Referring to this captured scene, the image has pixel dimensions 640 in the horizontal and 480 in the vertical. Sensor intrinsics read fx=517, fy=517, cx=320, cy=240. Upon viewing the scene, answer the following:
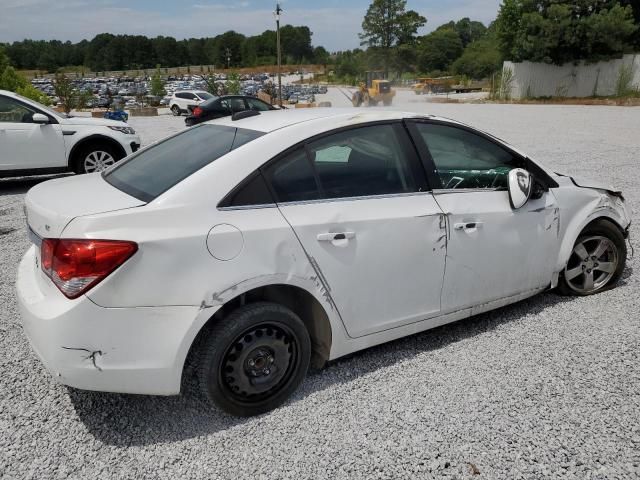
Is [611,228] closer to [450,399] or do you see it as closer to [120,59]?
[450,399]

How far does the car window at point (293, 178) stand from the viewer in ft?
8.36

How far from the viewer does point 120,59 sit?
163 metres

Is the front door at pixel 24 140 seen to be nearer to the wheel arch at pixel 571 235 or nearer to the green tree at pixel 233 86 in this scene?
the wheel arch at pixel 571 235

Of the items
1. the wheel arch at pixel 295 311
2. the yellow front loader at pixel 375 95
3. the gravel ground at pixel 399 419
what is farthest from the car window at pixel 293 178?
the yellow front loader at pixel 375 95

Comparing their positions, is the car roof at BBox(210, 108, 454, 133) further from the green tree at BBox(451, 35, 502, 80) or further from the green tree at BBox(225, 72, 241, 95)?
the green tree at BBox(451, 35, 502, 80)

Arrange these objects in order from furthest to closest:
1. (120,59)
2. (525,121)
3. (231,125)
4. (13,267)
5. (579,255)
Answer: (120,59)
(525,121)
(13,267)
(579,255)
(231,125)

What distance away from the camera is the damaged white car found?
86.2 inches

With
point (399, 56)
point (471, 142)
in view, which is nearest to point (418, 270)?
point (471, 142)

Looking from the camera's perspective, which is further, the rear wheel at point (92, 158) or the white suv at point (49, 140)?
the rear wheel at point (92, 158)

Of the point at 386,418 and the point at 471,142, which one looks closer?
the point at 386,418

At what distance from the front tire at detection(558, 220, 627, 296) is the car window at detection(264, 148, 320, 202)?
2.22 m

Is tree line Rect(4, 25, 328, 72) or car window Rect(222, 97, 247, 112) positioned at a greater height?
tree line Rect(4, 25, 328, 72)

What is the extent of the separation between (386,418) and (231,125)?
1.84 m

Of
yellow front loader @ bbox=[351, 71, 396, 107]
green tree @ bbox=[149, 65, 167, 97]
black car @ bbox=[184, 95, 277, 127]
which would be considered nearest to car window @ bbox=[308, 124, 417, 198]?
black car @ bbox=[184, 95, 277, 127]
